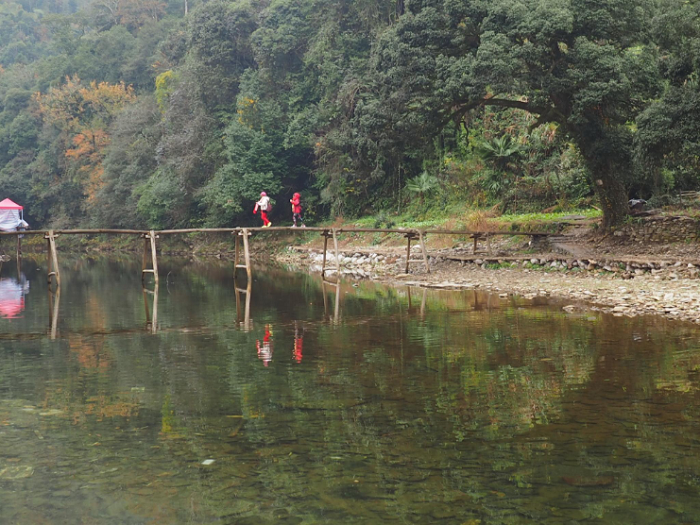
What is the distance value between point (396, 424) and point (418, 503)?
1835 millimetres

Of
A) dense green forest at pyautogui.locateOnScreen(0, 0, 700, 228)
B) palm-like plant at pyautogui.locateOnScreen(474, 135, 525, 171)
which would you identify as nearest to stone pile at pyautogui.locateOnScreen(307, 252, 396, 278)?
dense green forest at pyautogui.locateOnScreen(0, 0, 700, 228)

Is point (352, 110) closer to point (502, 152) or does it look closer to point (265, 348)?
point (502, 152)

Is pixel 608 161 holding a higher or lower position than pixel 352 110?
lower

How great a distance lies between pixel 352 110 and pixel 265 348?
86.4 feet

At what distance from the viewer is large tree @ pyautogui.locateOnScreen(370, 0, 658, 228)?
18312mm

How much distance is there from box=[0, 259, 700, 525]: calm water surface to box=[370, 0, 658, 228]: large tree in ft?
25.8

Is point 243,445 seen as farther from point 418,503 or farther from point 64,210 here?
point 64,210

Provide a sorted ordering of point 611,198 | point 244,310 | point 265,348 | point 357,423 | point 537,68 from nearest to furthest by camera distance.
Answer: point 357,423 → point 265,348 → point 244,310 → point 537,68 → point 611,198

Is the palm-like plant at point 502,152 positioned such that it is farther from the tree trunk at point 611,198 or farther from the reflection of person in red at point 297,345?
the reflection of person in red at point 297,345

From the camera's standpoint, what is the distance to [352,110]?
35938 millimetres

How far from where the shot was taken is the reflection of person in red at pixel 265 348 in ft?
33.8

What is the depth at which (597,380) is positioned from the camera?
8398 millimetres

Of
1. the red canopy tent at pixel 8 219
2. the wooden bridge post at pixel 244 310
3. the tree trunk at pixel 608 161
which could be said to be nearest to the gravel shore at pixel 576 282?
the tree trunk at pixel 608 161

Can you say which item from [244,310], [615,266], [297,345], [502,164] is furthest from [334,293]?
[502,164]
